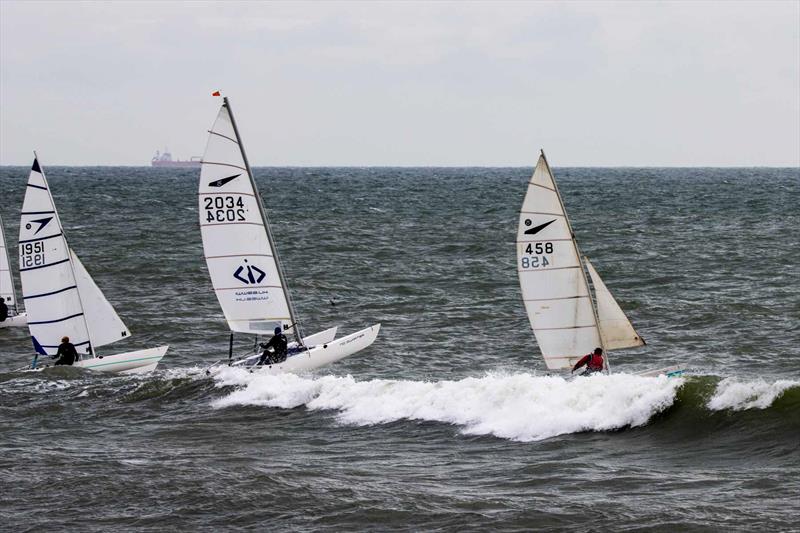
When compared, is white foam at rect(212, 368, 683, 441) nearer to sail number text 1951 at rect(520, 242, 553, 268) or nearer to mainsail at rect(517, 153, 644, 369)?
mainsail at rect(517, 153, 644, 369)

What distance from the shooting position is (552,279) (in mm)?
25453

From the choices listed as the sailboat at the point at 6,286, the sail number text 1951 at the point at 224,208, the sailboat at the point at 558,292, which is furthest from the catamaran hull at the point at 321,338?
the sailboat at the point at 6,286

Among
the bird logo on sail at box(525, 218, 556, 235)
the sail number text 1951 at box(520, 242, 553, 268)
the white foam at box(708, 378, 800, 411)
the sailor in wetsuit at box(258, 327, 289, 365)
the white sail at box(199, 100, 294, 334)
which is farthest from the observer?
the sailor in wetsuit at box(258, 327, 289, 365)

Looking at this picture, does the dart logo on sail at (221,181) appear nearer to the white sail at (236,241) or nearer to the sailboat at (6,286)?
the white sail at (236,241)

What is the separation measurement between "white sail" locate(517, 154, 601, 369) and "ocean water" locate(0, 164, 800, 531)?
1.66 metres

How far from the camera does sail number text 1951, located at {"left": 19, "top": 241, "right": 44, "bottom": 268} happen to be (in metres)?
31.2

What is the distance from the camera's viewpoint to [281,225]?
246 feet

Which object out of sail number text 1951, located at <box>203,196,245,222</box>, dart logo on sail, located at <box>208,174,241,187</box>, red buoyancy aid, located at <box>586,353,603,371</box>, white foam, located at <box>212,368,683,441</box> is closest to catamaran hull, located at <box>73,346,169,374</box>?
sail number text 1951, located at <box>203,196,245,222</box>

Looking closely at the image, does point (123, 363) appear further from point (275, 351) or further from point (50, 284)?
point (275, 351)

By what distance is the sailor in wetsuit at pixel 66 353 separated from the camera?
30500 mm

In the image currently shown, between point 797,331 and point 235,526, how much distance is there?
22.9 meters

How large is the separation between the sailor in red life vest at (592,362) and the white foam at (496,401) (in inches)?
31.3

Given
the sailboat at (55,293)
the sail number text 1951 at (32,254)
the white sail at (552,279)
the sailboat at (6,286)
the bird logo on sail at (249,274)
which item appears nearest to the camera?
the white sail at (552,279)

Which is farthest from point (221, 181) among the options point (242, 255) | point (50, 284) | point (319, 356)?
point (50, 284)
